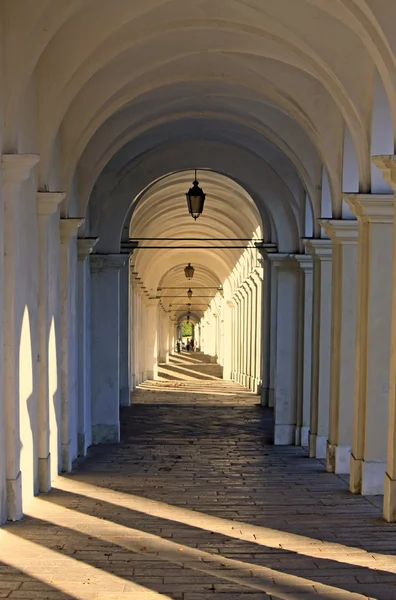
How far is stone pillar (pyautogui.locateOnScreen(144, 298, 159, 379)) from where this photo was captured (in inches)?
1571

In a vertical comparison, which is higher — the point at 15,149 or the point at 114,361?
the point at 15,149

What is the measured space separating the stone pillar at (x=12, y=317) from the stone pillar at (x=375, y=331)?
472cm

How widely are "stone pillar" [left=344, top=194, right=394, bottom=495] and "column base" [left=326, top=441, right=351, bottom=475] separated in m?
2.07

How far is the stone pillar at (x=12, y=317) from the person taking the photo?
951 centimetres

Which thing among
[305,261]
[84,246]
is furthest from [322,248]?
[84,246]

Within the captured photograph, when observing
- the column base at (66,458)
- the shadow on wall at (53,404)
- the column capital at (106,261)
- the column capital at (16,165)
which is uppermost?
the column capital at (16,165)

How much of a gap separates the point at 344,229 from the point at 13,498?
699cm


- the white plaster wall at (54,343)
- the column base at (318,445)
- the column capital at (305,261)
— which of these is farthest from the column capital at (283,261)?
the white plaster wall at (54,343)

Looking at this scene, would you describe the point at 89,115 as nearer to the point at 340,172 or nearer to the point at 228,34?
the point at 228,34

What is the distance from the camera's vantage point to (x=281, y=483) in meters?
13.7

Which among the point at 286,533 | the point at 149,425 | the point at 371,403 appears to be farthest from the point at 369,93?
the point at 149,425

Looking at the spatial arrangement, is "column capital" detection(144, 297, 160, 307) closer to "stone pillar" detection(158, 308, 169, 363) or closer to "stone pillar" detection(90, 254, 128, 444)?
Answer: "stone pillar" detection(158, 308, 169, 363)

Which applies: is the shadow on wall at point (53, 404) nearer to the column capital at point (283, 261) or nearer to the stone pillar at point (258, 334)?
the column capital at point (283, 261)

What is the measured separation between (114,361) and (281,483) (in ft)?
21.3
